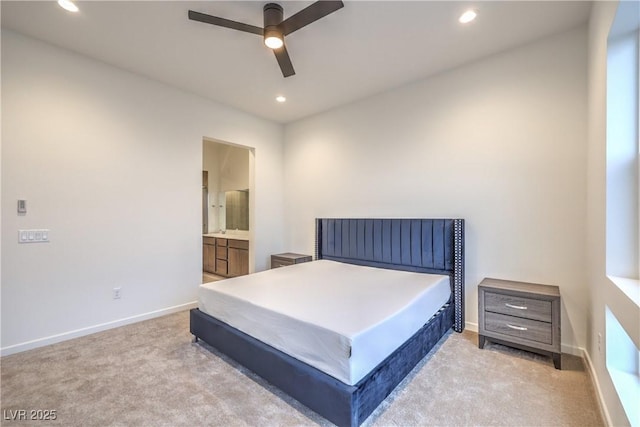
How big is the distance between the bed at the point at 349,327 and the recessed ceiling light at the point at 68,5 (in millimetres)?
2649

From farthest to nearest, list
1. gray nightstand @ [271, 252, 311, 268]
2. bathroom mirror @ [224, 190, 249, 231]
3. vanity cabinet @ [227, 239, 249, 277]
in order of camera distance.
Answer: bathroom mirror @ [224, 190, 249, 231], vanity cabinet @ [227, 239, 249, 277], gray nightstand @ [271, 252, 311, 268]

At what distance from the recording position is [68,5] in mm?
2309

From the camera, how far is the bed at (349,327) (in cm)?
167

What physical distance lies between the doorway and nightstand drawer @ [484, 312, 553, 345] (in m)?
3.65

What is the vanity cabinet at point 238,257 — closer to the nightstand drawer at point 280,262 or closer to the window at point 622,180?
the nightstand drawer at point 280,262

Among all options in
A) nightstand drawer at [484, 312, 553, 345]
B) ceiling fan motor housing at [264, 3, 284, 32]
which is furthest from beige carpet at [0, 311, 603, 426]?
ceiling fan motor housing at [264, 3, 284, 32]

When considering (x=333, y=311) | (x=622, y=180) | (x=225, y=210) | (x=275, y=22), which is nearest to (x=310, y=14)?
(x=275, y=22)

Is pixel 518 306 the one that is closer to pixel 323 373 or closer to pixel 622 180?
pixel 622 180

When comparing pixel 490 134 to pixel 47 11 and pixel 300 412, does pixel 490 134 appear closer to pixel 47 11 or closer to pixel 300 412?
pixel 300 412

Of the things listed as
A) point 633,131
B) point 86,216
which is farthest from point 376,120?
point 86,216

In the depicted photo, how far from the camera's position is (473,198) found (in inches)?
125

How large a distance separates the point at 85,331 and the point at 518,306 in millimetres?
4293

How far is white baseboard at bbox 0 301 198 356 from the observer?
2.64 m

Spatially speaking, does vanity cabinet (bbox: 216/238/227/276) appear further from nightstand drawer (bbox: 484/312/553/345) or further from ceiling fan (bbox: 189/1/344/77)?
nightstand drawer (bbox: 484/312/553/345)
